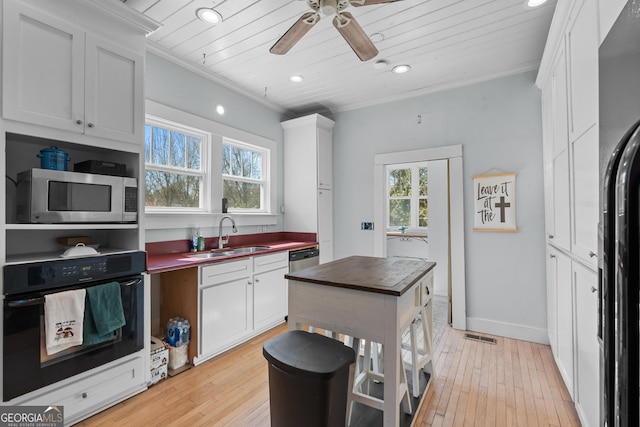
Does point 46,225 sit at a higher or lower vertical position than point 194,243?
higher

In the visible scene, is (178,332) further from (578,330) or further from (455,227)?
(455,227)

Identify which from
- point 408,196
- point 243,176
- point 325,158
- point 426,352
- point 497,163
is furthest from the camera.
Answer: point 408,196

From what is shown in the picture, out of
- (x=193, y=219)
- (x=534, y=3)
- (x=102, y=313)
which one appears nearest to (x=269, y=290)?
(x=193, y=219)

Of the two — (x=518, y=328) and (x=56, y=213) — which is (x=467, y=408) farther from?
(x=56, y=213)

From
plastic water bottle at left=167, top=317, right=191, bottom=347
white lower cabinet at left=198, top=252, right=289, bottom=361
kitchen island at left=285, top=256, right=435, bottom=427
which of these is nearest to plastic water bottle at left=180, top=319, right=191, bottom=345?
plastic water bottle at left=167, top=317, right=191, bottom=347

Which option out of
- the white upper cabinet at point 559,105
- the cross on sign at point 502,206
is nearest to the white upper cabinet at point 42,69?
the white upper cabinet at point 559,105

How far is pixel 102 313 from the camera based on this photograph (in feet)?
6.13

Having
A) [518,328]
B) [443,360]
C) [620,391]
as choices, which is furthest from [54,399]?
[518,328]

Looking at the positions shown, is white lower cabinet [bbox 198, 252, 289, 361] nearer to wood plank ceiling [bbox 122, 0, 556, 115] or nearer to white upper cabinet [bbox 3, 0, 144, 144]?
white upper cabinet [bbox 3, 0, 144, 144]

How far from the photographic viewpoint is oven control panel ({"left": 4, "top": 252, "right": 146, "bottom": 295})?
1587 mm

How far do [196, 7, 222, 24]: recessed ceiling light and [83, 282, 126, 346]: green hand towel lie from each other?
2.02 meters

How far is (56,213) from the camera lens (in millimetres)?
1781

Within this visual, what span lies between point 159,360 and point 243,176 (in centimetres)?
223

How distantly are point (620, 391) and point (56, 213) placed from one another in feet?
8.13
